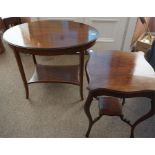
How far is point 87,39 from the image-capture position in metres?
1.29

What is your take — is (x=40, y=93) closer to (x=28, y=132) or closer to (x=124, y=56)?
(x=28, y=132)

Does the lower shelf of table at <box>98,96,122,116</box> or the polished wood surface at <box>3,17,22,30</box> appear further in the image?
the polished wood surface at <box>3,17,22,30</box>

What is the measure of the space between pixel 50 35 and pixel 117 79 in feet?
2.40

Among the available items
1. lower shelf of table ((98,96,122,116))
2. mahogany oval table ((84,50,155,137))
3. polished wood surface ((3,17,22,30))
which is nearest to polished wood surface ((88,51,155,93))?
mahogany oval table ((84,50,155,137))

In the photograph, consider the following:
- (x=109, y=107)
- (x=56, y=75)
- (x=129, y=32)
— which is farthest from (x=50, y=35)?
(x=129, y=32)

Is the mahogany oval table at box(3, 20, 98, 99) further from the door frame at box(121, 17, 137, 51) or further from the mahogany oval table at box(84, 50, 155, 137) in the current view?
the door frame at box(121, 17, 137, 51)

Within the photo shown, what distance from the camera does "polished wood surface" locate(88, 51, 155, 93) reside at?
0.98 metres

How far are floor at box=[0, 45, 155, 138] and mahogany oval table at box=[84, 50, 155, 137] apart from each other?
0.53 ft

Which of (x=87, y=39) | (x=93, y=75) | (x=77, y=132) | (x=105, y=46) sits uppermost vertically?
(x=87, y=39)

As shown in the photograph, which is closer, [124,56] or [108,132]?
[124,56]

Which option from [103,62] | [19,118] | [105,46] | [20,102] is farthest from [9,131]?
[105,46]

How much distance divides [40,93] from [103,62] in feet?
2.98

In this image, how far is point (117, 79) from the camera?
3.41 ft

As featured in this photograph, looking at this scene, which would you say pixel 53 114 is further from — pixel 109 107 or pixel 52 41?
pixel 52 41
